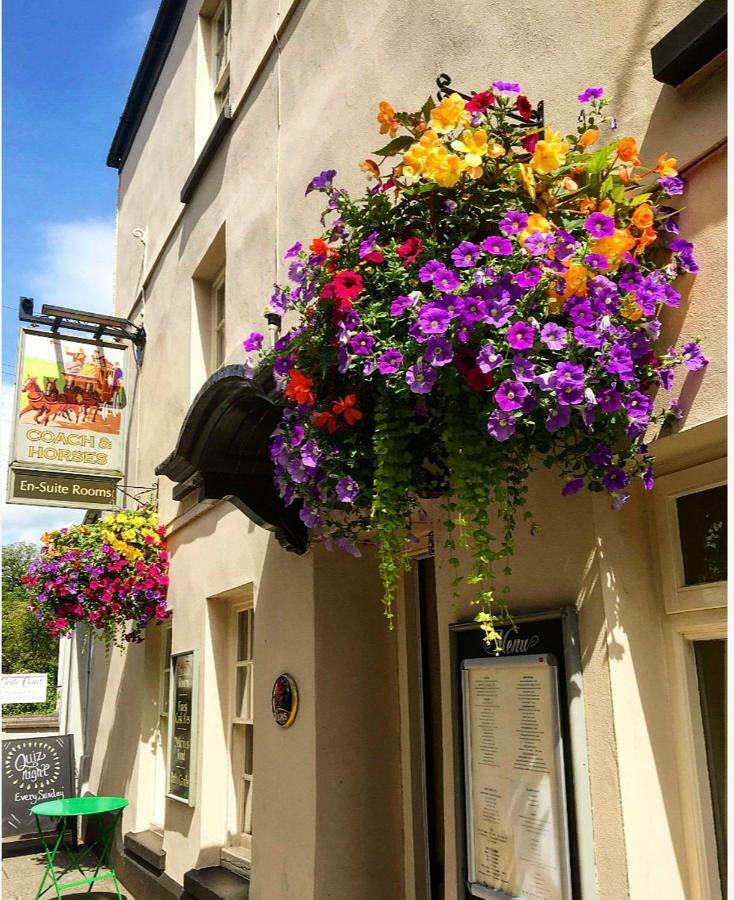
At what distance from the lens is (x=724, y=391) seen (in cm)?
245

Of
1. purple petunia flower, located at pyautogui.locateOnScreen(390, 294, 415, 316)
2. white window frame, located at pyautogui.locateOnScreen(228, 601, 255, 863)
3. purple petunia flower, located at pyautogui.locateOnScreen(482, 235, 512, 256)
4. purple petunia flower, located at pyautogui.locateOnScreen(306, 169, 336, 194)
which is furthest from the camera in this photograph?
white window frame, located at pyautogui.locateOnScreen(228, 601, 255, 863)

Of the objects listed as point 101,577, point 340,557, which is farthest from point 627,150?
point 101,577

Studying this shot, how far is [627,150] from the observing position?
255cm

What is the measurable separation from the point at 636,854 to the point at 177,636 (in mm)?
5511

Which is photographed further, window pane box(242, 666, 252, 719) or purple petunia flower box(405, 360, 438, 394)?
window pane box(242, 666, 252, 719)

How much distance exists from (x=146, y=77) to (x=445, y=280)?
9399 millimetres

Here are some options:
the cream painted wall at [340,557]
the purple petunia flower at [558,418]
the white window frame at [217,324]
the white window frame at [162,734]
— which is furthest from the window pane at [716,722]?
the white window frame at [162,734]

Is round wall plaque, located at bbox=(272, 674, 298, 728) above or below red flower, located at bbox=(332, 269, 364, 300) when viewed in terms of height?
below

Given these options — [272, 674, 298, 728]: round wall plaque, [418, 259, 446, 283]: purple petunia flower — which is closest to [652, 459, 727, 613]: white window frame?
[418, 259, 446, 283]: purple petunia flower

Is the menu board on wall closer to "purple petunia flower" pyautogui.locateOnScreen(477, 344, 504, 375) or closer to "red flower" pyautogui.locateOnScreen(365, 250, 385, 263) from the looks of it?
"purple petunia flower" pyautogui.locateOnScreen(477, 344, 504, 375)

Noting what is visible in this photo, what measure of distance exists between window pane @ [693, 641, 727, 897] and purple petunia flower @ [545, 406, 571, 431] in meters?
0.91

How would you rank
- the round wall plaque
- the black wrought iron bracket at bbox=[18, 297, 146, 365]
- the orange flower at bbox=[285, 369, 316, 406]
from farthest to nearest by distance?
the black wrought iron bracket at bbox=[18, 297, 146, 365], the round wall plaque, the orange flower at bbox=[285, 369, 316, 406]

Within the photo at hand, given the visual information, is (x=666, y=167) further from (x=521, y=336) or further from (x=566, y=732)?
(x=566, y=732)

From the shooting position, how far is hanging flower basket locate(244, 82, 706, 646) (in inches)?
92.3
